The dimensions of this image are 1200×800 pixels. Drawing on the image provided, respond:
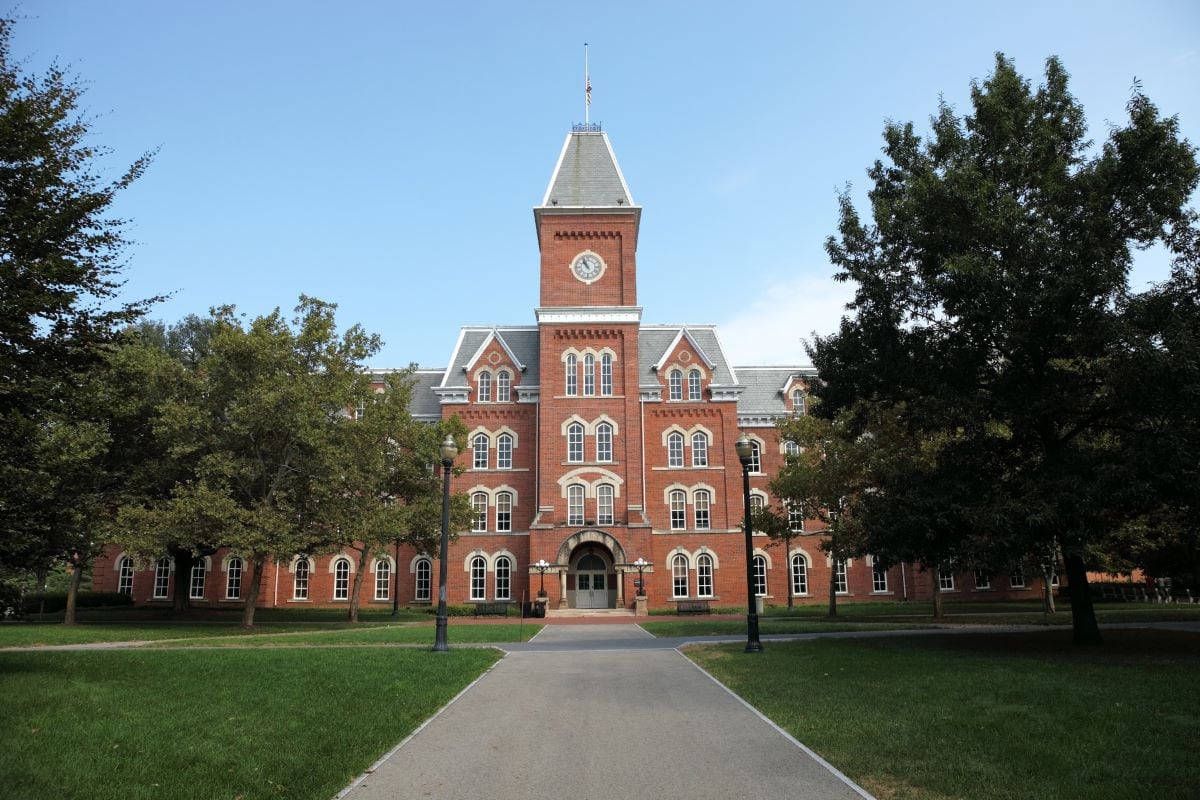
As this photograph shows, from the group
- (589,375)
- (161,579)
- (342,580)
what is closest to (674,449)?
(589,375)

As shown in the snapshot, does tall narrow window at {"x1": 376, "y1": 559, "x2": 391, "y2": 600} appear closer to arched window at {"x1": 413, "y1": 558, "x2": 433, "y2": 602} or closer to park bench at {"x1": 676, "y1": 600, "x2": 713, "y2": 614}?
arched window at {"x1": 413, "y1": 558, "x2": 433, "y2": 602}

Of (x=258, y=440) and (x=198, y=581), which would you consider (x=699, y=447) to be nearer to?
(x=258, y=440)

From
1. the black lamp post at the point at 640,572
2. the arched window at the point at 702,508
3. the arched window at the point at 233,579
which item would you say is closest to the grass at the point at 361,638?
the black lamp post at the point at 640,572

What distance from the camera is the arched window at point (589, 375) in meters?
44.1

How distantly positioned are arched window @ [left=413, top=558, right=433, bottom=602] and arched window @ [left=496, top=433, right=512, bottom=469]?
7329 mm

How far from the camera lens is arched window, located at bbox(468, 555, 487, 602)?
4444cm

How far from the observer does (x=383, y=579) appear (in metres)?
47.0

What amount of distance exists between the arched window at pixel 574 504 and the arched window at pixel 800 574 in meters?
14.1

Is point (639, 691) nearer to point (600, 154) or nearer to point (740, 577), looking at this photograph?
point (740, 577)

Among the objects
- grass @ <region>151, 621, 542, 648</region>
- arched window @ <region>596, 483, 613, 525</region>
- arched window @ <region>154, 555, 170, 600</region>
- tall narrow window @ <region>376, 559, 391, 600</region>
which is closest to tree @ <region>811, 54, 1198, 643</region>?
grass @ <region>151, 621, 542, 648</region>

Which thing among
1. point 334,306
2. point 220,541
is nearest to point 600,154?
point 334,306

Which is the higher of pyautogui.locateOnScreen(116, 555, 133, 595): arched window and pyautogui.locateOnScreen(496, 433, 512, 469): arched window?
pyautogui.locateOnScreen(496, 433, 512, 469): arched window

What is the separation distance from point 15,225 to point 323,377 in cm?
2047

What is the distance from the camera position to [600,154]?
47719mm
